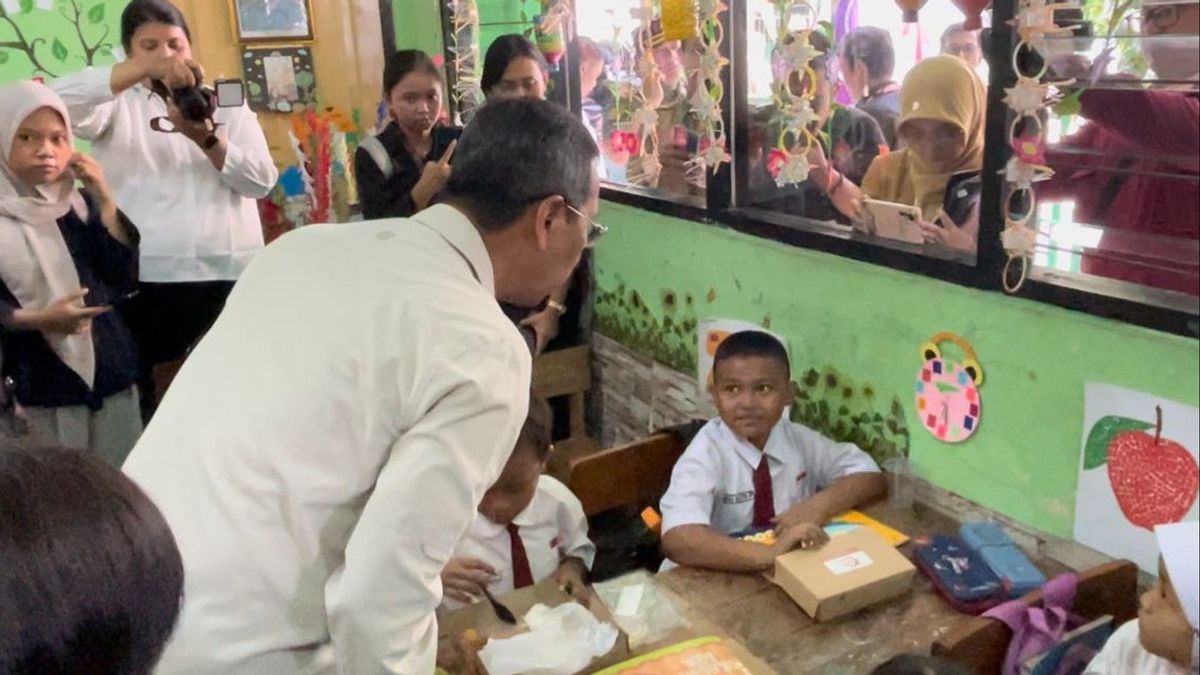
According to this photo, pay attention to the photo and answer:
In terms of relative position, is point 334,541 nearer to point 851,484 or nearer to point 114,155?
point 851,484

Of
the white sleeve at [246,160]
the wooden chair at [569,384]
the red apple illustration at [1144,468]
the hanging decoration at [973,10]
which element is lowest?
the wooden chair at [569,384]

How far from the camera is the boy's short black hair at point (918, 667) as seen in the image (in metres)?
1.20

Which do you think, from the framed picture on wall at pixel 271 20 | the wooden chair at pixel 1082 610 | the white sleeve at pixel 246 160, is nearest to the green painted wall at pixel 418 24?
the framed picture on wall at pixel 271 20

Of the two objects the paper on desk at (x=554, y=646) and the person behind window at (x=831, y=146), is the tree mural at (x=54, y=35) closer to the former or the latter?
the person behind window at (x=831, y=146)

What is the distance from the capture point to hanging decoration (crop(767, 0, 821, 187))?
203cm

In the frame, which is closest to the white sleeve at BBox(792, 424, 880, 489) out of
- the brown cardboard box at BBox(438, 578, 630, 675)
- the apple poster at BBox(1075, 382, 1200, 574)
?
the apple poster at BBox(1075, 382, 1200, 574)

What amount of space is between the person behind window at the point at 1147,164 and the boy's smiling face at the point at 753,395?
66 centimetres

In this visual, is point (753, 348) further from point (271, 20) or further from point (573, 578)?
→ point (271, 20)

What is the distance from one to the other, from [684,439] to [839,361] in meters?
0.39

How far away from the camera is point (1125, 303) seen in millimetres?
1378

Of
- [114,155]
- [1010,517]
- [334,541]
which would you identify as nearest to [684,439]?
[1010,517]

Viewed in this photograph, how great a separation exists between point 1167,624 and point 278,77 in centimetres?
370

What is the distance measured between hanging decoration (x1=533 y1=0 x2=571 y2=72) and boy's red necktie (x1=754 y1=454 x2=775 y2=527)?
161cm

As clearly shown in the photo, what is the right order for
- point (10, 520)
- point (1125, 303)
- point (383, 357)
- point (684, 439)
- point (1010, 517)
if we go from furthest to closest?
point (684, 439) < point (1010, 517) < point (1125, 303) < point (383, 357) < point (10, 520)
